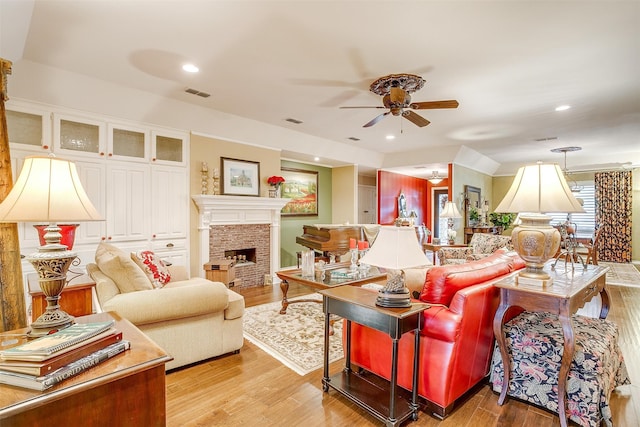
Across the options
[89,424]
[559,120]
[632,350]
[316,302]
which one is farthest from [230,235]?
[559,120]

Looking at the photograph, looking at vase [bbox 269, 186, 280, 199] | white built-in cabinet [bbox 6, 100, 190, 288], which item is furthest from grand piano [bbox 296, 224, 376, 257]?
white built-in cabinet [bbox 6, 100, 190, 288]

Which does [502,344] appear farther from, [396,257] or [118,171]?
[118,171]

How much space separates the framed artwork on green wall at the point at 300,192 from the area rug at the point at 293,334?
316cm

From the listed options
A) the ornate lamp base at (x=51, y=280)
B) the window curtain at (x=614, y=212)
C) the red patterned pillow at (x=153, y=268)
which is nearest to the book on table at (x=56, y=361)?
the ornate lamp base at (x=51, y=280)

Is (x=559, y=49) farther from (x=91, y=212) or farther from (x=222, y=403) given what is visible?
(x=222, y=403)

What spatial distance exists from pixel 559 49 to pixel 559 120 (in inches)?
110

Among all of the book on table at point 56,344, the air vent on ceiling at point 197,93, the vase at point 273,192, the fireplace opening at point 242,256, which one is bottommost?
the fireplace opening at point 242,256

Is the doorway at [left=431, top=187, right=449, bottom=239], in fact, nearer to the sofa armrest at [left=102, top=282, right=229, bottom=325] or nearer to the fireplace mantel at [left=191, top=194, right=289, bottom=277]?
the fireplace mantel at [left=191, top=194, right=289, bottom=277]

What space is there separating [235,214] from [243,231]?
0.35 meters

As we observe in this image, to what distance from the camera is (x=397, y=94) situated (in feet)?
11.2

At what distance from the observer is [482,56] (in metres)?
3.14

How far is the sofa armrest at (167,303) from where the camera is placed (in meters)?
2.31

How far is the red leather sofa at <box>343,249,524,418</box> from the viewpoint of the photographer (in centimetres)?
200

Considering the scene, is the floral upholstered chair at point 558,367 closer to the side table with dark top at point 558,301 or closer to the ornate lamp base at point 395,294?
the side table with dark top at point 558,301
